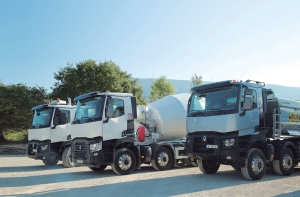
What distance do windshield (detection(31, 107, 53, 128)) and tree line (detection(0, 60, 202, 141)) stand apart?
41.2 feet

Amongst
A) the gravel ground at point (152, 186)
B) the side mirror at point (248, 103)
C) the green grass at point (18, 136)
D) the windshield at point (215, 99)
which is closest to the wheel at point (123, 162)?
the gravel ground at point (152, 186)

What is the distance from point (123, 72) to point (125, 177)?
24.9m

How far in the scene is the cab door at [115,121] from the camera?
10.7 metres

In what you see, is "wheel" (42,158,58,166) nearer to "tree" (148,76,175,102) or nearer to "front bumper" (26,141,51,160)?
"front bumper" (26,141,51,160)

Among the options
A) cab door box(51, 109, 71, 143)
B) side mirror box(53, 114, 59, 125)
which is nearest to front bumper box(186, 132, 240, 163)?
cab door box(51, 109, 71, 143)

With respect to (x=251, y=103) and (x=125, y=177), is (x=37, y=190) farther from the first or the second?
(x=251, y=103)

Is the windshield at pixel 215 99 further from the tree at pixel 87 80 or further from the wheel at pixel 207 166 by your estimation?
the tree at pixel 87 80

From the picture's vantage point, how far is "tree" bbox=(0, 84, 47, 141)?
26.2 meters

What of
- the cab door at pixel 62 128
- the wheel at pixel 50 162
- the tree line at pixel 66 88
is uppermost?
the tree line at pixel 66 88

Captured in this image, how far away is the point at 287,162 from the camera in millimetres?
10703

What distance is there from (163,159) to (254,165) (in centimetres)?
Answer: 399

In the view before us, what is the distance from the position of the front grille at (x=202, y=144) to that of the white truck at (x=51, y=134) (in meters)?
6.63

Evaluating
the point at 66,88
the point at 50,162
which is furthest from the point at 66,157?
the point at 66,88

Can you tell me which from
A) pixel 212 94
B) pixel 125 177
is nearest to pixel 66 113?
pixel 125 177
